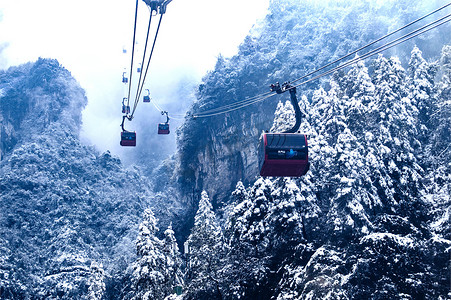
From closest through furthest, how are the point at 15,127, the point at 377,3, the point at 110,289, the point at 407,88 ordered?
the point at 407,88
the point at 110,289
the point at 377,3
the point at 15,127

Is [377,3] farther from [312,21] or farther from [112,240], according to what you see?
[112,240]

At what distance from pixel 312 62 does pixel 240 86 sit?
12.6 meters

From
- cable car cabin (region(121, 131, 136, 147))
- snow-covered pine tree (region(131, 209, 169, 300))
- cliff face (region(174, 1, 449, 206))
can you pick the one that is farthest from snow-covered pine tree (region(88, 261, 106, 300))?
cliff face (region(174, 1, 449, 206))

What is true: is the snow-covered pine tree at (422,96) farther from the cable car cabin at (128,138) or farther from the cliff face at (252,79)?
the cliff face at (252,79)

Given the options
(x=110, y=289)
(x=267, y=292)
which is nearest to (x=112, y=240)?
(x=110, y=289)

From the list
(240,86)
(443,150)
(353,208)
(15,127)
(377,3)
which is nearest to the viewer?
(353,208)

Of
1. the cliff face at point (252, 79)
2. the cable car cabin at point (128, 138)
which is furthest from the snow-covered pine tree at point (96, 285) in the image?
the cliff face at point (252, 79)

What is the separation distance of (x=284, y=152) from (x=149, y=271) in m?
24.5

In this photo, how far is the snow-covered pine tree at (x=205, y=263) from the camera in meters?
30.6

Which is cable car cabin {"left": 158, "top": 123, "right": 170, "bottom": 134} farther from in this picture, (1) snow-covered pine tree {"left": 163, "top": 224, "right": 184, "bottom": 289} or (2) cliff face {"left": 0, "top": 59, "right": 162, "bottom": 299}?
(2) cliff face {"left": 0, "top": 59, "right": 162, "bottom": 299}

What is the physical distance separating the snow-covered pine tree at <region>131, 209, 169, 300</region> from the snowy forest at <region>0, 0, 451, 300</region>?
135 millimetres

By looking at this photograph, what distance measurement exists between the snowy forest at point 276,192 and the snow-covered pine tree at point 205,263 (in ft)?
0.41

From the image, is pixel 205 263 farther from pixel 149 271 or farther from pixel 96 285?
pixel 96 285

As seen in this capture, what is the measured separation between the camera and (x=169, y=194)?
244 feet
